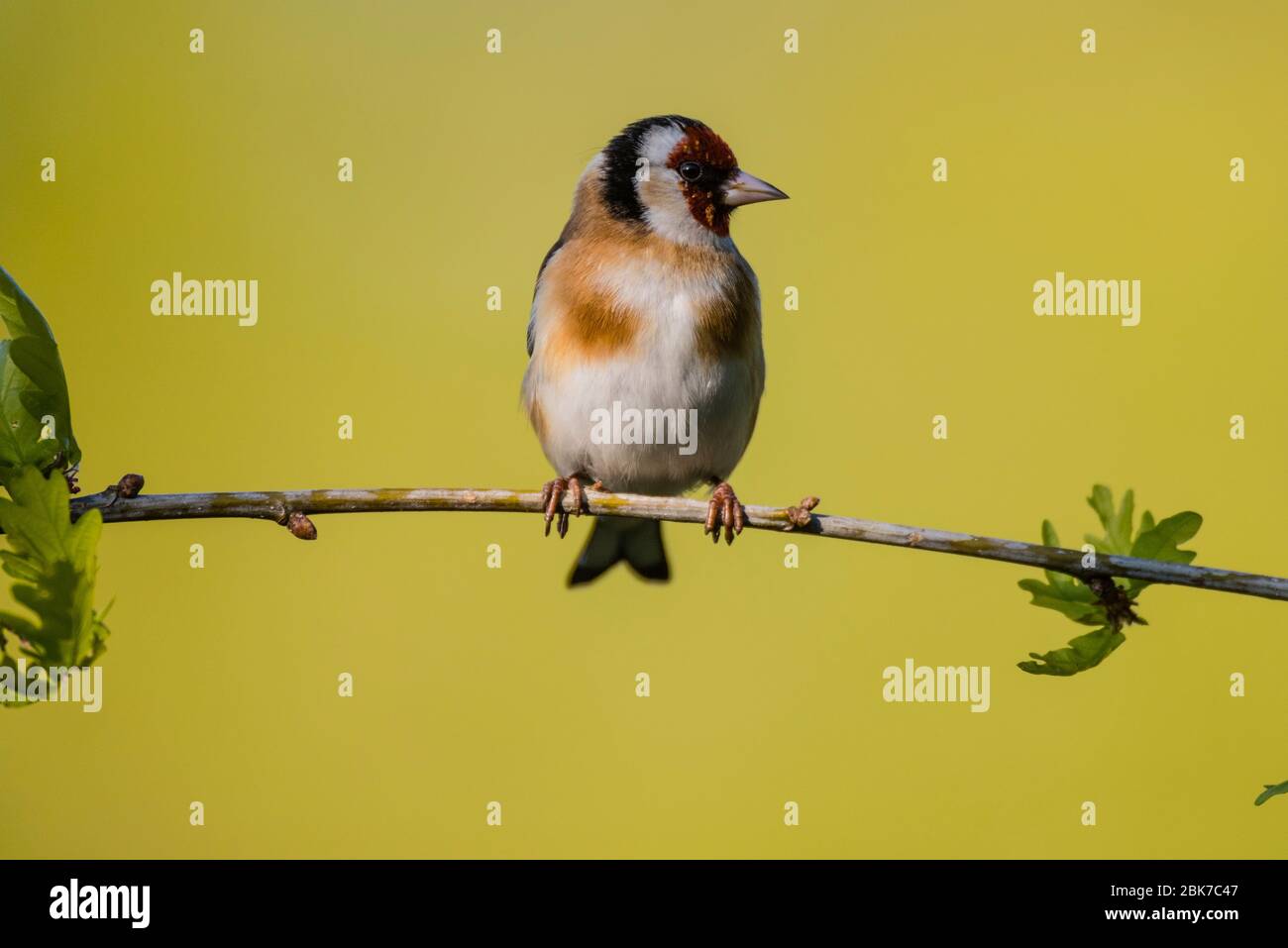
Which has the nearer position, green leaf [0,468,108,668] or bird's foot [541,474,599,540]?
green leaf [0,468,108,668]

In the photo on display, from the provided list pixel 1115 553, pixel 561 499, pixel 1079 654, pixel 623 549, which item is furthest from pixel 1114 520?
pixel 623 549

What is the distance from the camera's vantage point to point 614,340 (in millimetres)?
3160

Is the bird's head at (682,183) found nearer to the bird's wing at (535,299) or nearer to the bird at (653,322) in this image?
the bird at (653,322)

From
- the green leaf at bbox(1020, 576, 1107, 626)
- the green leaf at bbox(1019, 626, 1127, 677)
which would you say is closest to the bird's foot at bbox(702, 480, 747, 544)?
the green leaf at bbox(1020, 576, 1107, 626)

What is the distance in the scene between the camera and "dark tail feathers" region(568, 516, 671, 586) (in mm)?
3771

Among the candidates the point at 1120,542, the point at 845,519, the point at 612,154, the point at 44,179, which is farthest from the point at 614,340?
the point at 44,179

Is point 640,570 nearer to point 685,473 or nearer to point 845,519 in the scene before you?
point 685,473

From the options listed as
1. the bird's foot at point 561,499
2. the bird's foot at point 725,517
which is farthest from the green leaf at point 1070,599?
the bird's foot at point 561,499

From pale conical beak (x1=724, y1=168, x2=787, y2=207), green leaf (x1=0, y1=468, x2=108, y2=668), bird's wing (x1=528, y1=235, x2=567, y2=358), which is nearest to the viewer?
green leaf (x1=0, y1=468, x2=108, y2=668)

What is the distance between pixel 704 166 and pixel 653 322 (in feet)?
1.49

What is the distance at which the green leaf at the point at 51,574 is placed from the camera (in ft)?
4.44

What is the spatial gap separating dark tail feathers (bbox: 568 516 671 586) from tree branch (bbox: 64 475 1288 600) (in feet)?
5.22

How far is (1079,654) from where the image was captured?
177 cm

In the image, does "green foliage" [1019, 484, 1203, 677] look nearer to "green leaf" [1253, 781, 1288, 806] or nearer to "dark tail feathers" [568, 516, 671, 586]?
"green leaf" [1253, 781, 1288, 806]
